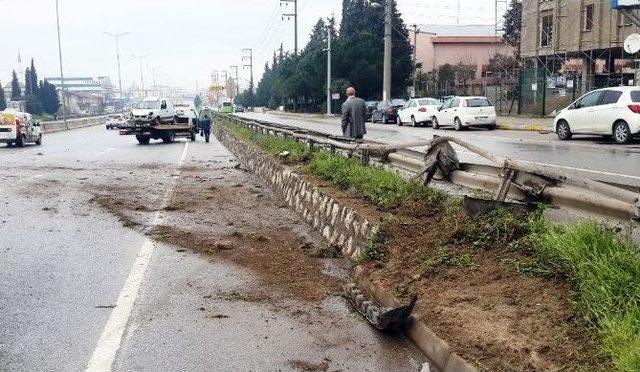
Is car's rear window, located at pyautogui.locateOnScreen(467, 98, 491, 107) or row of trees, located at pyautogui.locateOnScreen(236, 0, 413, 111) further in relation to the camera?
row of trees, located at pyautogui.locateOnScreen(236, 0, 413, 111)

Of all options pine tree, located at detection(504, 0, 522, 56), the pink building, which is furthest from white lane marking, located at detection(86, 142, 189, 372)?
the pink building

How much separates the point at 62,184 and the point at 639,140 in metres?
15.9

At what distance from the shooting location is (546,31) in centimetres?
4109

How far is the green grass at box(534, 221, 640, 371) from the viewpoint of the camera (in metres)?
3.34

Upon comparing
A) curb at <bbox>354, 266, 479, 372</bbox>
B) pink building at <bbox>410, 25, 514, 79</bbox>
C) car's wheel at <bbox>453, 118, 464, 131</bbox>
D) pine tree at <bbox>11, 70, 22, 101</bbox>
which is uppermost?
pink building at <bbox>410, 25, 514, 79</bbox>

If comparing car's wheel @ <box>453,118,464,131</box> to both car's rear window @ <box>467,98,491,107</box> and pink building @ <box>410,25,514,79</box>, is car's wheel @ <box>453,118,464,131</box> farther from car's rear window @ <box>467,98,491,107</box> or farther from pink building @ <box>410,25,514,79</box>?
pink building @ <box>410,25,514,79</box>

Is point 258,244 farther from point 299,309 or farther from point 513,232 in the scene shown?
point 513,232

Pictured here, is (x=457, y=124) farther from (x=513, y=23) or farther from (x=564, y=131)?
(x=513, y=23)

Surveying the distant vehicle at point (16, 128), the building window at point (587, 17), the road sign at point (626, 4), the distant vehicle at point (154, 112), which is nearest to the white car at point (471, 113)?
the road sign at point (626, 4)

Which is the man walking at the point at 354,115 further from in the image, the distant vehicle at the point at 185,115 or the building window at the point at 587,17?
the building window at the point at 587,17

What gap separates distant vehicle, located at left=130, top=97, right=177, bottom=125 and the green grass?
2705cm

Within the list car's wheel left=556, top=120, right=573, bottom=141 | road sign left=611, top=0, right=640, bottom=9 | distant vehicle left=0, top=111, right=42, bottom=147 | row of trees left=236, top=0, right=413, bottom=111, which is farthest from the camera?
row of trees left=236, top=0, right=413, bottom=111

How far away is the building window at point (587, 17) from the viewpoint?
124ft

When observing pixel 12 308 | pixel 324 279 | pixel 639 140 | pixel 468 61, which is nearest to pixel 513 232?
pixel 324 279
